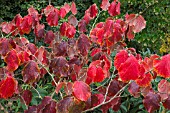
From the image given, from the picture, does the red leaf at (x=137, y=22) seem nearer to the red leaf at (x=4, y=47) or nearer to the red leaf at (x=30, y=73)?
the red leaf at (x=30, y=73)

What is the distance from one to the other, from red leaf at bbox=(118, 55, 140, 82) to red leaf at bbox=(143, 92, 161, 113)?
30 cm

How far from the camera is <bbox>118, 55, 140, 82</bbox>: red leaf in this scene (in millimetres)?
1701

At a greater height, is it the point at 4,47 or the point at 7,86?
the point at 4,47

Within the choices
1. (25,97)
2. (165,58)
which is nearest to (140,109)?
(25,97)

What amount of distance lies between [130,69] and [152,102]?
34 cm

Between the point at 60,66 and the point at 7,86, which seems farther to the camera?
the point at 60,66

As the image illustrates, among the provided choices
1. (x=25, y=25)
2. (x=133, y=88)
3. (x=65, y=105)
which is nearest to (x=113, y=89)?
(x=133, y=88)

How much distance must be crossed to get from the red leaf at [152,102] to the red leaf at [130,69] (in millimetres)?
300

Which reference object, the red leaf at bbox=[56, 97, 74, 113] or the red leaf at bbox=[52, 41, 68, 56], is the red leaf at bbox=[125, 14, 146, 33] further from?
the red leaf at bbox=[56, 97, 74, 113]

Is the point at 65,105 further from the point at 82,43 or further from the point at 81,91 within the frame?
the point at 82,43

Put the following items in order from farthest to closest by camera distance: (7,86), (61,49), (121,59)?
(61,49) < (7,86) < (121,59)

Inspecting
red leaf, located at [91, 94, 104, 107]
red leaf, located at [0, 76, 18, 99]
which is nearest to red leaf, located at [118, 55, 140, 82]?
red leaf, located at [91, 94, 104, 107]

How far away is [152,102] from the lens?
195 centimetres

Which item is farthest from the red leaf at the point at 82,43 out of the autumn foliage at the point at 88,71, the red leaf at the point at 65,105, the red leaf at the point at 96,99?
the red leaf at the point at 65,105
